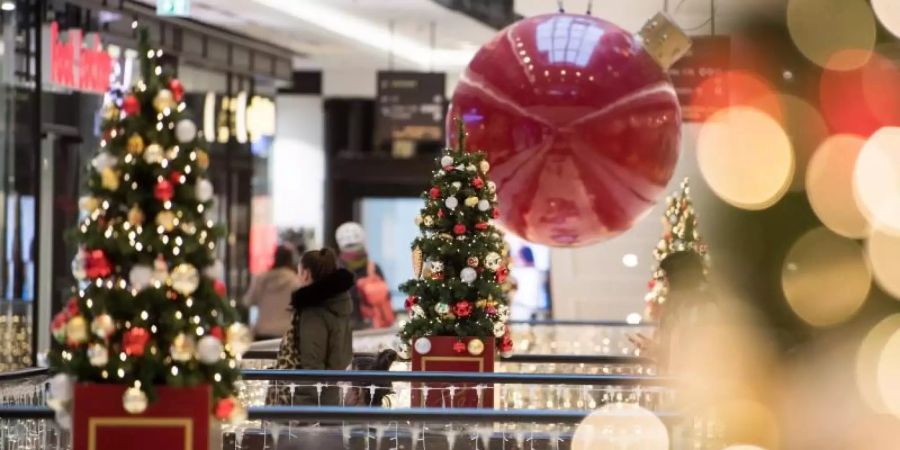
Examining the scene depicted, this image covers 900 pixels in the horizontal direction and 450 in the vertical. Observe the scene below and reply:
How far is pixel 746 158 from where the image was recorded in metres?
1.73

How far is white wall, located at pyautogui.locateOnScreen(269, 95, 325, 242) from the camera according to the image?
84.5 ft

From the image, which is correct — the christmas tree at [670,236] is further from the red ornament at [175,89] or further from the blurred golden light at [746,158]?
the blurred golden light at [746,158]

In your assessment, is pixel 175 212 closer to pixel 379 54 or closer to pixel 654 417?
pixel 654 417

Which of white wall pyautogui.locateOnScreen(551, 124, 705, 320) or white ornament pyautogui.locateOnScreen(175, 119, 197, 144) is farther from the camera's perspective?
white wall pyautogui.locateOnScreen(551, 124, 705, 320)

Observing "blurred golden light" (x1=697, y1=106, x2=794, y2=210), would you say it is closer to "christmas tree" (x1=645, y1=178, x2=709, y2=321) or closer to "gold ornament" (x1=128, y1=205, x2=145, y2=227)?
"gold ornament" (x1=128, y1=205, x2=145, y2=227)

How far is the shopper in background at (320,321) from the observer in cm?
909

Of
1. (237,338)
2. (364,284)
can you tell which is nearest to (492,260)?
(237,338)

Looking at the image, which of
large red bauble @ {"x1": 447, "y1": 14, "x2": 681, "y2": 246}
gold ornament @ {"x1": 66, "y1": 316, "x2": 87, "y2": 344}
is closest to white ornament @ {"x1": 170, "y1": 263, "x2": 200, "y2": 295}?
gold ornament @ {"x1": 66, "y1": 316, "x2": 87, "y2": 344}

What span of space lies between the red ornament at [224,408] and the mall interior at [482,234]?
1cm

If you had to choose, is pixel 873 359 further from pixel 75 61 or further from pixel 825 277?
pixel 75 61

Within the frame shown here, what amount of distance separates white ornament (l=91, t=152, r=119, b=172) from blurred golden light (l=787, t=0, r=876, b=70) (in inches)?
165

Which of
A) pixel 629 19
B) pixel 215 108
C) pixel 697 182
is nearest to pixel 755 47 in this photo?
pixel 697 182

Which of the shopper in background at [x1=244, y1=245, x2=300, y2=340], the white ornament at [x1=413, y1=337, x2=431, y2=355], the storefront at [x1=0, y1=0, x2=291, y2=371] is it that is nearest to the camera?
the white ornament at [x1=413, y1=337, x2=431, y2=355]

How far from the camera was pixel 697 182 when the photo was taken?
6.01 ft
